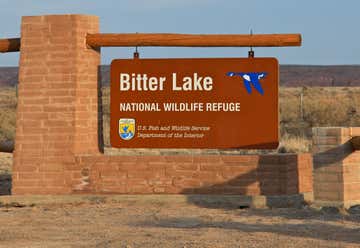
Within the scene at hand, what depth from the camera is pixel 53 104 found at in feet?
49.4

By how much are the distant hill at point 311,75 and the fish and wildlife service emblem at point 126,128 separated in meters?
89.2

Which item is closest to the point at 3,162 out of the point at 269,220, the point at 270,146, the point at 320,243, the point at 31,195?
the point at 31,195

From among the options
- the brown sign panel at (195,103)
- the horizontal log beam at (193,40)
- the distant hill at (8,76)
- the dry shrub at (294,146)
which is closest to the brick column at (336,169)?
the brown sign panel at (195,103)

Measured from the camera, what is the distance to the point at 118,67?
1524 cm

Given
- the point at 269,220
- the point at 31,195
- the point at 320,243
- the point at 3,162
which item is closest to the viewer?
the point at 320,243

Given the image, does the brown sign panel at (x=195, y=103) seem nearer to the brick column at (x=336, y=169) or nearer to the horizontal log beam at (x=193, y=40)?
the horizontal log beam at (x=193, y=40)

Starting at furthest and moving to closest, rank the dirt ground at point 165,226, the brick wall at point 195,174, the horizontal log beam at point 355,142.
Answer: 1. the brick wall at point 195,174
2. the horizontal log beam at point 355,142
3. the dirt ground at point 165,226

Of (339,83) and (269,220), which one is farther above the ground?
(339,83)

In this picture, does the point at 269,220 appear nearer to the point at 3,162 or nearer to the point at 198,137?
the point at 198,137

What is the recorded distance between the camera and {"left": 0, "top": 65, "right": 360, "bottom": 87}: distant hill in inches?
4333

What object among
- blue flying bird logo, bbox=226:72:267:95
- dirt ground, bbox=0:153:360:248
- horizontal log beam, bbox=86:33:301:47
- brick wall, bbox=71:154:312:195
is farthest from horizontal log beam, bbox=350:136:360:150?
horizontal log beam, bbox=86:33:301:47

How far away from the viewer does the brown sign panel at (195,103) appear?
14.8 meters

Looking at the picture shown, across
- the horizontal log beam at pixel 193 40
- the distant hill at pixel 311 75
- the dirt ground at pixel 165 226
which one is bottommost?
the dirt ground at pixel 165 226

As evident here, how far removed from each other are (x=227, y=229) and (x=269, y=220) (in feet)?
3.88
